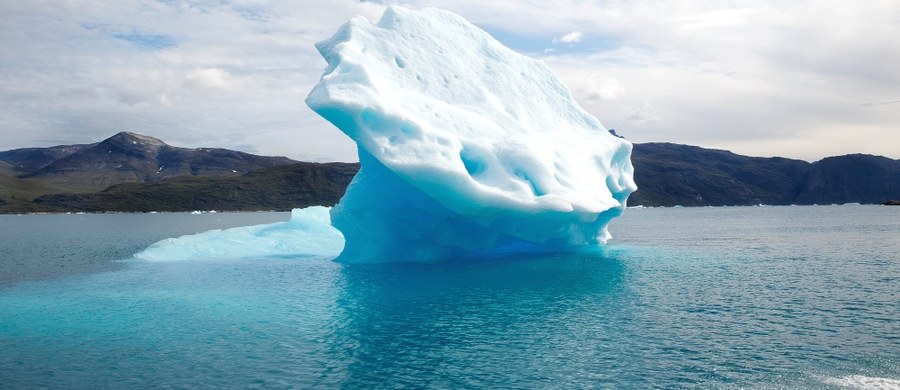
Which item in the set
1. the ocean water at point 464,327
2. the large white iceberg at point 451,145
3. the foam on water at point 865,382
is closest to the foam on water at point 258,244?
the large white iceberg at point 451,145

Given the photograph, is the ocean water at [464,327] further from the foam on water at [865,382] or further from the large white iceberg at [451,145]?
the large white iceberg at [451,145]

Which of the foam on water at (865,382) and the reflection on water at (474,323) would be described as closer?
the foam on water at (865,382)

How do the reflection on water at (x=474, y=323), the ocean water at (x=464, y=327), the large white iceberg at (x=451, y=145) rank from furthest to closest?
1. the large white iceberg at (x=451, y=145)
2. the reflection on water at (x=474, y=323)
3. the ocean water at (x=464, y=327)

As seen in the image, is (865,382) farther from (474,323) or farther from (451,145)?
(451,145)

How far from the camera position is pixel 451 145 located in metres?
27.0

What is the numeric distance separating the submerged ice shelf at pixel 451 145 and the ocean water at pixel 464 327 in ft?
9.21

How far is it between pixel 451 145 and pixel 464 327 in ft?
37.8

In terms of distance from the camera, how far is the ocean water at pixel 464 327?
1277 centimetres

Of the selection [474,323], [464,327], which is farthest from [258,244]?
[464,327]

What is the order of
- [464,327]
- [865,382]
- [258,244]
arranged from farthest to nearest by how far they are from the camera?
[258,244], [464,327], [865,382]

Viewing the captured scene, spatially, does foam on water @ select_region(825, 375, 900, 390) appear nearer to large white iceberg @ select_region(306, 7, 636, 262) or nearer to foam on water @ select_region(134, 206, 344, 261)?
large white iceberg @ select_region(306, 7, 636, 262)

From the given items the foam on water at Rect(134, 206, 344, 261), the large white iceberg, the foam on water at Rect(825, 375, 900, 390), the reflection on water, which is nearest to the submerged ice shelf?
the large white iceberg

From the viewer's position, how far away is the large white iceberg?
2638 cm

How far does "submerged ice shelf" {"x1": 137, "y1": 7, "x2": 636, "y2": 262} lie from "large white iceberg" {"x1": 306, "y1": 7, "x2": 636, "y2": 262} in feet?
0.23
